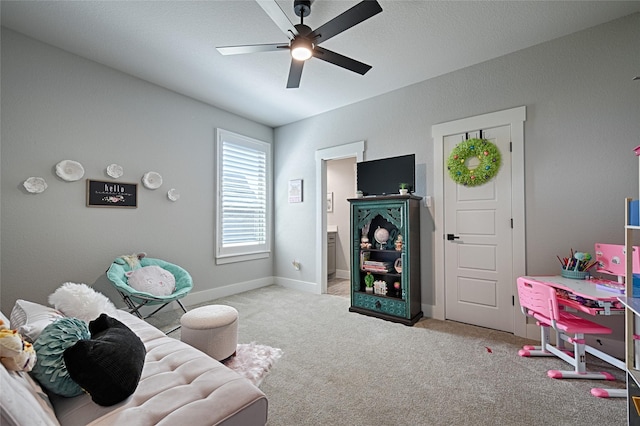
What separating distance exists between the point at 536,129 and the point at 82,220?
15.7ft

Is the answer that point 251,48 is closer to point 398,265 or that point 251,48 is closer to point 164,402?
point 164,402

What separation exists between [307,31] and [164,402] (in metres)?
2.40

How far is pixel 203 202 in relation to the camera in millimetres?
3980

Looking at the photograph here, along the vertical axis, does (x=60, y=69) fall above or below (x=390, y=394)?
above

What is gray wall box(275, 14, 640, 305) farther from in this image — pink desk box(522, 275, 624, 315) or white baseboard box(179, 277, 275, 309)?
white baseboard box(179, 277, 275, 309)

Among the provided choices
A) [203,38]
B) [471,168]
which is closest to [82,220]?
[203,38]

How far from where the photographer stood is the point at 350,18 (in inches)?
71.7

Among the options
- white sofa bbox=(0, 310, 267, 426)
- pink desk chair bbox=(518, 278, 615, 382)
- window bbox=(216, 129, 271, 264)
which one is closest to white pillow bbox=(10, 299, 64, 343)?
white sofa bbox=(0, 310, 267, 426)

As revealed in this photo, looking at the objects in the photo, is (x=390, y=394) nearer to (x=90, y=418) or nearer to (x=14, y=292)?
(x=90, y=418)

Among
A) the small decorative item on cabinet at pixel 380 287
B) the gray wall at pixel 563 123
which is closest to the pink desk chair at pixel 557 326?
the gray wall at pixel 563 123

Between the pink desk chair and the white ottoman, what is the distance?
245cm

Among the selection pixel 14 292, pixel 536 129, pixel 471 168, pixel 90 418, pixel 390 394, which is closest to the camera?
pixel 90 418

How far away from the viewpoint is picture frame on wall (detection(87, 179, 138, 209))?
2.93m

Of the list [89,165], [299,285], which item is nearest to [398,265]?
[299,285]
